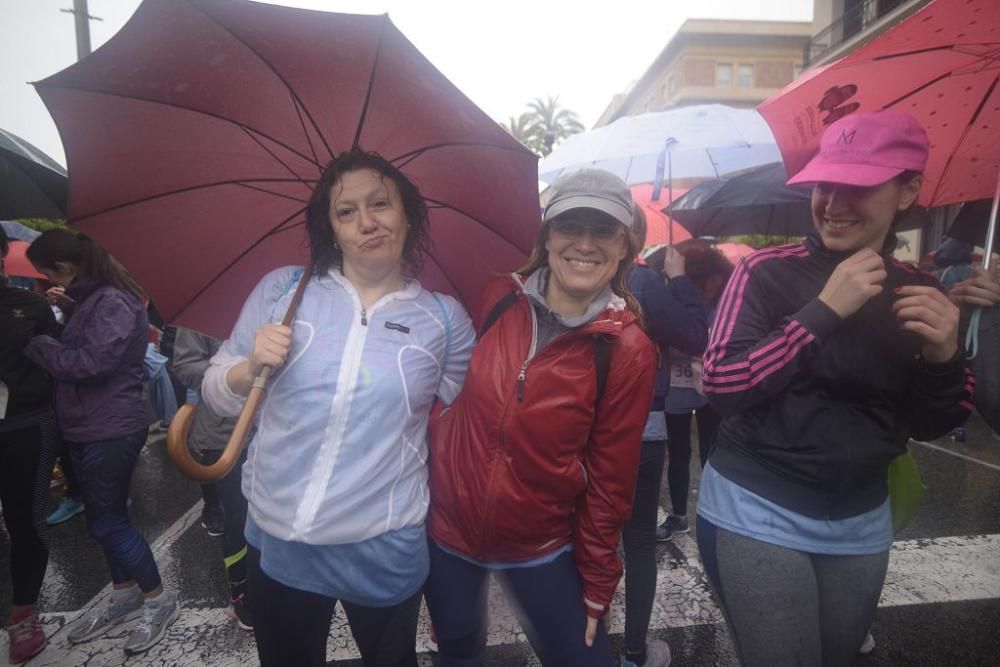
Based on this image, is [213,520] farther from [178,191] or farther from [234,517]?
[178,191]

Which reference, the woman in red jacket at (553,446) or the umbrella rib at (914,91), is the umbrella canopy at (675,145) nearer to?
the umbrella rib at (914,91)

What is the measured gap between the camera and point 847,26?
19.4 meters

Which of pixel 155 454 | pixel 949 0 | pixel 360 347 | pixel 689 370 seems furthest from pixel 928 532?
pixel 155 454

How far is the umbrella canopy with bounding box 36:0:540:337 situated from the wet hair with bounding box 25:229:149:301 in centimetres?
139

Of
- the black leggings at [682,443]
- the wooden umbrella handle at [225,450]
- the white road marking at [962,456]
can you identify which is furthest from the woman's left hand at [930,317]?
the white road marking at [962,456]

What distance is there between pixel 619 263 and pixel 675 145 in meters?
2.04

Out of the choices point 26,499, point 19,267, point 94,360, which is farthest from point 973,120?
point 19,267

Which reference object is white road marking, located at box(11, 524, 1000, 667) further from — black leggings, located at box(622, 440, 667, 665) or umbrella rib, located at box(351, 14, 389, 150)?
umbrella rib, located at box(351, 14, 389, 150)

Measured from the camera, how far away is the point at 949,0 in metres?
1.63

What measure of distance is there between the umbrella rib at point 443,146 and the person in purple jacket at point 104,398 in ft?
6.71

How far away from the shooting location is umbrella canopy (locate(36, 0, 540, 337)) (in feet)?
5.14

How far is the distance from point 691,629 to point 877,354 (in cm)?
217

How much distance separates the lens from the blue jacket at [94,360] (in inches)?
110

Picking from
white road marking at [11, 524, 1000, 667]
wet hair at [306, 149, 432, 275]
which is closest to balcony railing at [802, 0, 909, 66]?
white road marking at [11, 524, 1000, 667]
